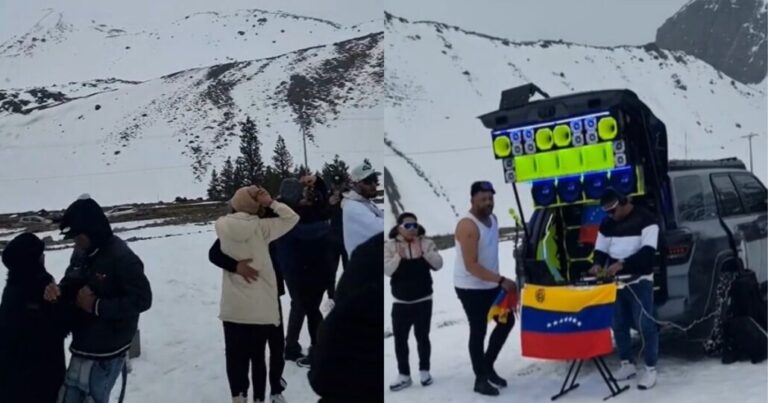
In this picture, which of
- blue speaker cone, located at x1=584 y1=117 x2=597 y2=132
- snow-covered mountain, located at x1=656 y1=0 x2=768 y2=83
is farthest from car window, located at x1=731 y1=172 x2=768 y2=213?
blue speaker cone, located at x1=584 y1=117 x2=597 y2=132

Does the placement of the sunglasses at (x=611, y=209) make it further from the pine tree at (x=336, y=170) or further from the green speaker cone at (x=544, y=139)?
the pine tree at (x=336, y=170)

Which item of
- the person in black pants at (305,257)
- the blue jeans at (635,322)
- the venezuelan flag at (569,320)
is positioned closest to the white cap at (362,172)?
the person in black pants at (305,257)

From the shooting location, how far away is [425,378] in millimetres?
3105

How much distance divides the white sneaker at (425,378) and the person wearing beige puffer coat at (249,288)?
0.59m

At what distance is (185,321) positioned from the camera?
2.73 meters

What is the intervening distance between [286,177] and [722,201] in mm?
1552

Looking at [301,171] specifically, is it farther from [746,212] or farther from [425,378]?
[746,212]

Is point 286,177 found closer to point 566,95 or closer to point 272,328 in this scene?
point 272,328

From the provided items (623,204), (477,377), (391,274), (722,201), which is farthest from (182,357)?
(722,201)

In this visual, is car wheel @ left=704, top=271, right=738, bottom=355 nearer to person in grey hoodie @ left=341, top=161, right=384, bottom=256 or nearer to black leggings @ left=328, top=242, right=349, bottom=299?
person in grey hoodie @ left=341, top=161, right=384, bottom=256

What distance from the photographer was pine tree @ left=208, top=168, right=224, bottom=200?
9.08 ft

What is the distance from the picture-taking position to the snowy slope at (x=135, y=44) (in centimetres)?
266

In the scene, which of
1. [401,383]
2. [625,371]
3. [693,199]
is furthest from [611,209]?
[401,383]

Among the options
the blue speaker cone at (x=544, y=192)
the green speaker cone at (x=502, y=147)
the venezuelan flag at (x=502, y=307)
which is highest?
the green speaker cone at (x=502, y=147)
